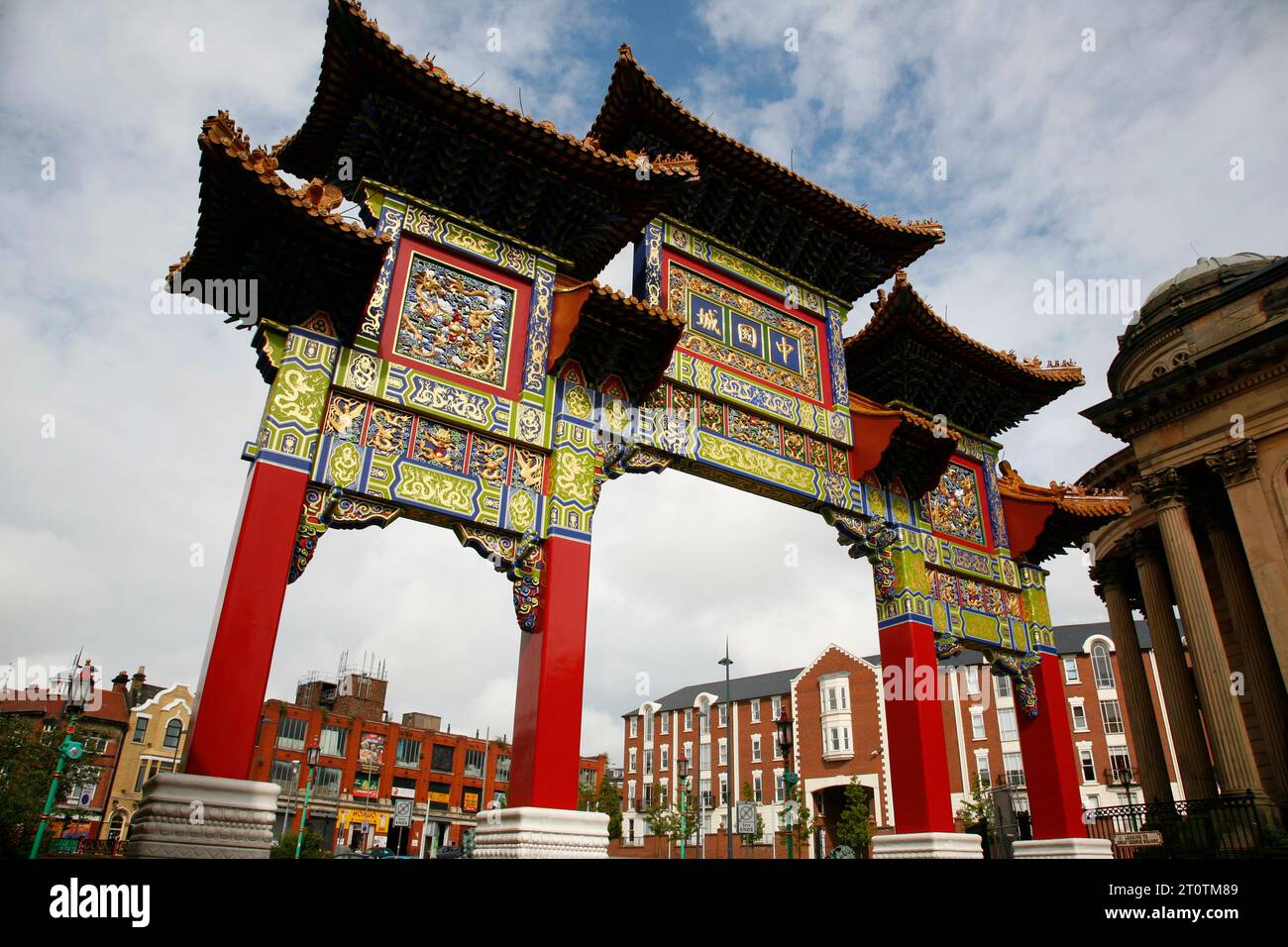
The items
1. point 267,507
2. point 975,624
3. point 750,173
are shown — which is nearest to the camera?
point 267,507

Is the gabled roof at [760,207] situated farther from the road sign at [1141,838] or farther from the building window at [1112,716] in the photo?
the building window at [1112,716]

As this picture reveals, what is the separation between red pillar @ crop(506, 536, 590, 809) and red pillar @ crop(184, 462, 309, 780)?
8.90 ft

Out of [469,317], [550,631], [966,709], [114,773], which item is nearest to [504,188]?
[469,317]

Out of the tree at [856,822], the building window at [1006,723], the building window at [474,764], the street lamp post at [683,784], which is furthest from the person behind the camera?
the building window at [474,764]

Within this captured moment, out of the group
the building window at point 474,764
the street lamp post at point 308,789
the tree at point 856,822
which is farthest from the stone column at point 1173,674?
the building window at point 474,764

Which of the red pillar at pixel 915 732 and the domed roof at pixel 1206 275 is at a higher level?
the domed roof at pixel 1206 275

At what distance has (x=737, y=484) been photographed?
38.3 feet

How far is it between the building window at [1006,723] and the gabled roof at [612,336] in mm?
42943

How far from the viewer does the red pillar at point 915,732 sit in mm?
11086

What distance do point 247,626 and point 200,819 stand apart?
1.67 m

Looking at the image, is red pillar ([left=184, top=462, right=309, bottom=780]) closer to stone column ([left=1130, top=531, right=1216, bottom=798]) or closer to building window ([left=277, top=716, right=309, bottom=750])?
stone column ([left=1130, top=531, right=1216, bottom=798])

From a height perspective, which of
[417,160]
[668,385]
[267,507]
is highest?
[417,160]
